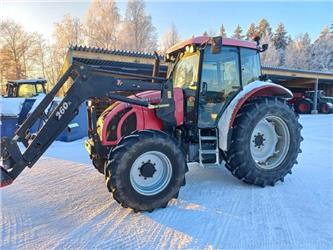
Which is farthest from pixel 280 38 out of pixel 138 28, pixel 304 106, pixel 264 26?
pixel 304 106

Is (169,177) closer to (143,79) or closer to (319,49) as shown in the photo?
(143,79)

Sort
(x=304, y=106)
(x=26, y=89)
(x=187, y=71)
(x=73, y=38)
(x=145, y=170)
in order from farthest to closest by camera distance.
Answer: (x=73, y=38) → (x=304, y=106) → (x=26, y=89) → (x=187, y=71) → (x=145, y=170)

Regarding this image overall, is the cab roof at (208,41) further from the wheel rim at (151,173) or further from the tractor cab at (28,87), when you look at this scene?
the tractor cab at (28,87)

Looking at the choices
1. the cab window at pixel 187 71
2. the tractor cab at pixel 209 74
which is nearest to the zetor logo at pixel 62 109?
the tractor cab at pixel 209 74

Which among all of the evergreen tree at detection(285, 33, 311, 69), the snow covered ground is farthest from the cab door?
the evergreen tree at detection(285, 33, 311, 69)

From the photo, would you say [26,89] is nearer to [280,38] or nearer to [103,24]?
[103,24]

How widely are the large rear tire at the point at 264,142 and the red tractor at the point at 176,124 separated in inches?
0.6

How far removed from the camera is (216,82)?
4188 millimetres

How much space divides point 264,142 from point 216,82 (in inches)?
48.8

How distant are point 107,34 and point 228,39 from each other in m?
28.4

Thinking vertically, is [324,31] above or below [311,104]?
above

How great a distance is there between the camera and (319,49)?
48.4 metres

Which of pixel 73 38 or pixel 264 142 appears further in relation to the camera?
pixel 73 38

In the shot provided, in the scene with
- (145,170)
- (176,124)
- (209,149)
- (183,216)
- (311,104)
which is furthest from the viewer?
(311,104)
